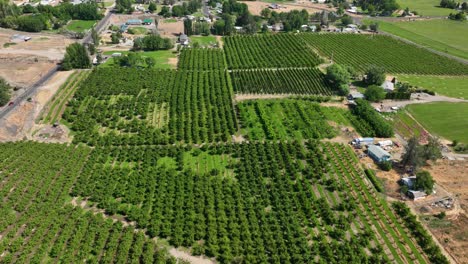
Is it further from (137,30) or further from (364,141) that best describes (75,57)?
(364,141)

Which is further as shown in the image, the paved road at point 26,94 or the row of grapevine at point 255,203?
the paved road at point 26,94

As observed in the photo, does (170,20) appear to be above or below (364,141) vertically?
above

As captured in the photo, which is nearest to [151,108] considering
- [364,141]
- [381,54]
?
[364,141]

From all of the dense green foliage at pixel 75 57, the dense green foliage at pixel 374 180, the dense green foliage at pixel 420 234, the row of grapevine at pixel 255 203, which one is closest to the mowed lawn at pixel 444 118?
the dense green foliage at pixel 374 180

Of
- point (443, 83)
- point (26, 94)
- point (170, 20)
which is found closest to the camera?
point (26, 94)

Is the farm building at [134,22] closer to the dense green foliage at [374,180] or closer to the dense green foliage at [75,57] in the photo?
the dense green foliage at [75,57]

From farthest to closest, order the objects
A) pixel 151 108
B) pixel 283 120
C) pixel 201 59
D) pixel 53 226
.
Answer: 1. pixel 201 59
2. pixel 151 108
3. pixel 283 120
4. pixel 53 226

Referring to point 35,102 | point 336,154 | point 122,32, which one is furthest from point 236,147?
point 122,32

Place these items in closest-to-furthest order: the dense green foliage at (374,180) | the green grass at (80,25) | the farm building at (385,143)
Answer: the dense green foliage at (374,180) < the farm building at (385,143) < the green grass at (80,25)
